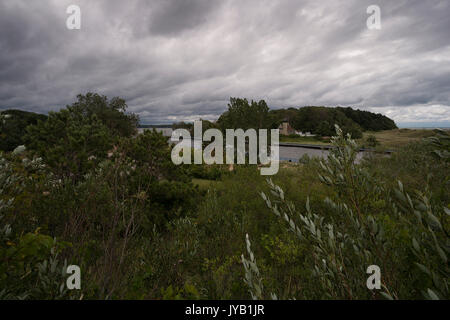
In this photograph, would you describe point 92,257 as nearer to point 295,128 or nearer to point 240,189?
point 240,189

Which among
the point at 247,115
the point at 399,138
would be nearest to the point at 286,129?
the point at 399,138

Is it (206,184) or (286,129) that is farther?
(286,129)

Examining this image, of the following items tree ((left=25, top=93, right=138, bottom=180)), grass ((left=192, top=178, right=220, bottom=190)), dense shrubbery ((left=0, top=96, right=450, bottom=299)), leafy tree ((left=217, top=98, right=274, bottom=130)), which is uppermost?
leafy tree ((left=217, top=98, right=274, bottom=130))

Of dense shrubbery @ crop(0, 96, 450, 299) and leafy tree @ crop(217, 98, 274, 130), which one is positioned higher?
leafy tree @ crop(217, 98, 274, 130)

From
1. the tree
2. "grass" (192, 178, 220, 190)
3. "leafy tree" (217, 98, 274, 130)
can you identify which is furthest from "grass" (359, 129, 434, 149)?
"leafy tree" (217, 98, 274, 130)

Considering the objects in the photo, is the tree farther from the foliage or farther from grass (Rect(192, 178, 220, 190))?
the foliage

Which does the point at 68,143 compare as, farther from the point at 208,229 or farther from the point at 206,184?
the point at 206,184

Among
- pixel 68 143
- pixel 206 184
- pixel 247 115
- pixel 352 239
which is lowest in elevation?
pixel 206 184

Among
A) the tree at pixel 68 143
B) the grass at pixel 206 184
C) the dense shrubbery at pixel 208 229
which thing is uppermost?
the tree at pixel 68 143

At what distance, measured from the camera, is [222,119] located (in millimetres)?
29281

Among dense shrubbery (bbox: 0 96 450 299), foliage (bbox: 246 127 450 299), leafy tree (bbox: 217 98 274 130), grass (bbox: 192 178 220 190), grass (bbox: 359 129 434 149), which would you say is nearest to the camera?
foliage (bbox: 246 127 450 299)

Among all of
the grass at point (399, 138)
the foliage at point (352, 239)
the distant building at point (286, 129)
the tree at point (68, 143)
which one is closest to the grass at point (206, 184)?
the tree at point (68, 143)

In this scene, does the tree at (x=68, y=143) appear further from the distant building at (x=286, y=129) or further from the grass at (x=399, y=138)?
the distant building at (x=286, y=129)

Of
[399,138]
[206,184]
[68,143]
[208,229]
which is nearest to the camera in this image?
[208,229]
